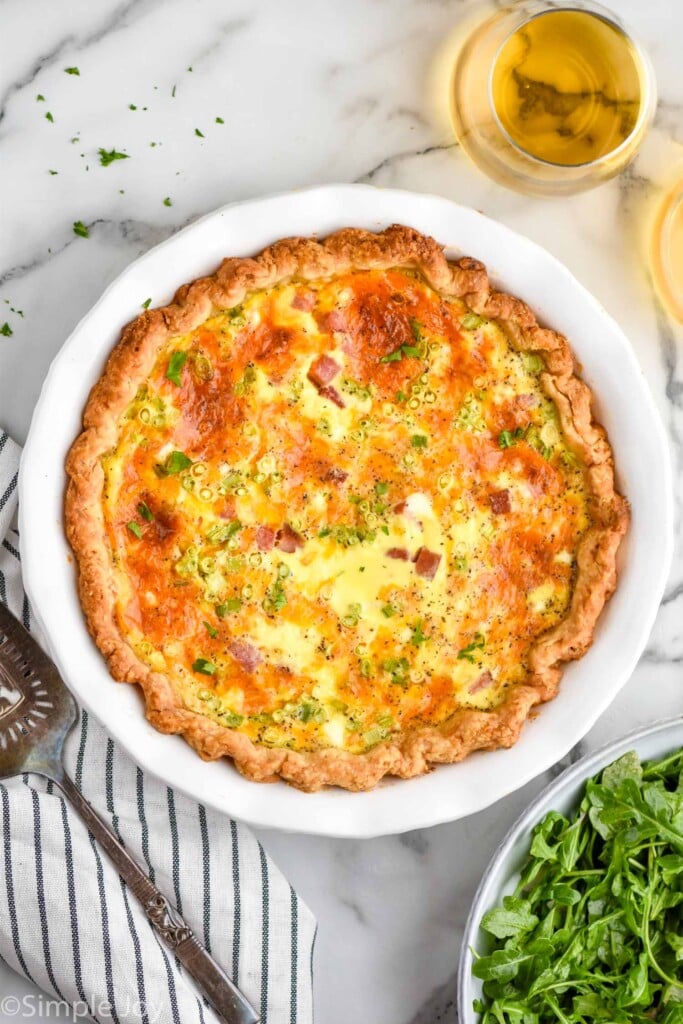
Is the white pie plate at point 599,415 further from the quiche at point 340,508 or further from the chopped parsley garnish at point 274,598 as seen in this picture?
the chopped parsley garnish at point 274,598

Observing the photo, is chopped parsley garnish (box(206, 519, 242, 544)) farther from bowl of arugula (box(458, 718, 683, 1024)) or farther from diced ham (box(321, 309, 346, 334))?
bowl of arugula (box(458, 718, 683, 1024))

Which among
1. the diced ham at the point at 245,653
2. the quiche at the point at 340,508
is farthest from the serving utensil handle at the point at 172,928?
the diced ham at the point at 245,653

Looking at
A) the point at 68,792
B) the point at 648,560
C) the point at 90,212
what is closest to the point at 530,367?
the point at 648,560

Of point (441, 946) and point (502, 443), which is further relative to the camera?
point (441, 946)

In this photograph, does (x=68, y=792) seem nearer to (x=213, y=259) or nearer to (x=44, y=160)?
(x=213, y=259)

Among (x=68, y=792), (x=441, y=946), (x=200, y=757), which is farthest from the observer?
(x=441, y=946)

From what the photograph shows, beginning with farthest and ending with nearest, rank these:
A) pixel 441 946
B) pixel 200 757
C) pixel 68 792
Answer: pixel 441 946, pixel 68 792, pixel 200 757

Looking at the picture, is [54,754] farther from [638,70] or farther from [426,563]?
[638,70]
